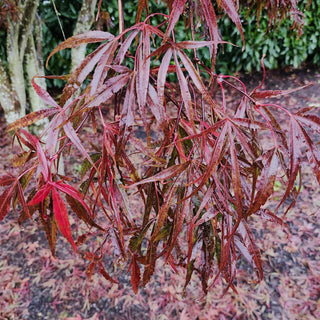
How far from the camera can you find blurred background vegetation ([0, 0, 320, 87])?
2.98 m

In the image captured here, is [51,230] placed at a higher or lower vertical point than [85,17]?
lower

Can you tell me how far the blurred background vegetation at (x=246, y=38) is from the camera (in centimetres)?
298

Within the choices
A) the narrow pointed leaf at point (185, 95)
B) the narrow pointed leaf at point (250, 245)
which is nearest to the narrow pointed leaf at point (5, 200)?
the narrow pointed leaf at point (185, 95)

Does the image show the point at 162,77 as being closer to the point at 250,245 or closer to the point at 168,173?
the point at 168,173

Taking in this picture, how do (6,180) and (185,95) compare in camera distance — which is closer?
(185,95)

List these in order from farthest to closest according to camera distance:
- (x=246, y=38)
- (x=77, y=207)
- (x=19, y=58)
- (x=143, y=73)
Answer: (x=246, y=38), (x=19, y=58), (x=77, y=207), (x=143, y=73)

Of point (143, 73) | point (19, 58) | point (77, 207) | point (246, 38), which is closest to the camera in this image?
point (143, 73)

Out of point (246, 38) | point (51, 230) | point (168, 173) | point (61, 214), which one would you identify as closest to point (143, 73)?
point (168, 173)

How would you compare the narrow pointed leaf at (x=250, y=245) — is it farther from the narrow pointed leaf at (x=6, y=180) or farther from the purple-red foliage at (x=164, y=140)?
the narrow pointed leaf at (x=6, y=180)

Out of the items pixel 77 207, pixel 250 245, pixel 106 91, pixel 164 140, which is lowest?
pixel 250 245

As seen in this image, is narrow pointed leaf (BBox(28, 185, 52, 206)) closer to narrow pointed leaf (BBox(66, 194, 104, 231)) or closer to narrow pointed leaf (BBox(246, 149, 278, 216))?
narrow pointed leaf (BBox(66, 194, 104, 231))

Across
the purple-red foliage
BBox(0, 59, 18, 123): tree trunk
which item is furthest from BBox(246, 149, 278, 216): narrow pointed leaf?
BBox(0, 59, 18, 123): tree trunk

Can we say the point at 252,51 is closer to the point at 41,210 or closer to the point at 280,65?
the point at 280,65

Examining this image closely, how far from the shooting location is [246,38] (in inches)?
145
